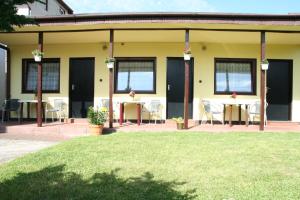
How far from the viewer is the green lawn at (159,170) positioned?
500cm

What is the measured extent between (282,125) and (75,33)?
7.14 metres

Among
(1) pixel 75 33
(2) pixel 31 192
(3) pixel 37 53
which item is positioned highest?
(1) pixel 75 33

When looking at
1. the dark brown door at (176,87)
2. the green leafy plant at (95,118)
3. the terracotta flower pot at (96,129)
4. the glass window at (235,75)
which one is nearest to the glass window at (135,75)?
the dark brown door at (176,87)

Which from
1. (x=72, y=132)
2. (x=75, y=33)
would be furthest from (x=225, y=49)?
(x=72, y=132)

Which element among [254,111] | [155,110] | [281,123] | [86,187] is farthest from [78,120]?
[86,187]

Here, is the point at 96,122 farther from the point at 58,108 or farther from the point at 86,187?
the point at 86,187

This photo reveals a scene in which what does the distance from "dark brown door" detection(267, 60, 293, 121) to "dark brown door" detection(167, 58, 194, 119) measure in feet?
9.04

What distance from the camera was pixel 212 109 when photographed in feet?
41.5

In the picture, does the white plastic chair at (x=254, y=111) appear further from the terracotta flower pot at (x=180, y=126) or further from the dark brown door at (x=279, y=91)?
the terracotta flower pot at (x=180, y=126)

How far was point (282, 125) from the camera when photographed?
1205 cm

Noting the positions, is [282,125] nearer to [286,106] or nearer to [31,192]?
[286,106]

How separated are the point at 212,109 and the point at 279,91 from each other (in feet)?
8.32

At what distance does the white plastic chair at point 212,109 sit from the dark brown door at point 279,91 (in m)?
1.85

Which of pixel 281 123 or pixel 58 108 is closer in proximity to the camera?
pixel 281 123
